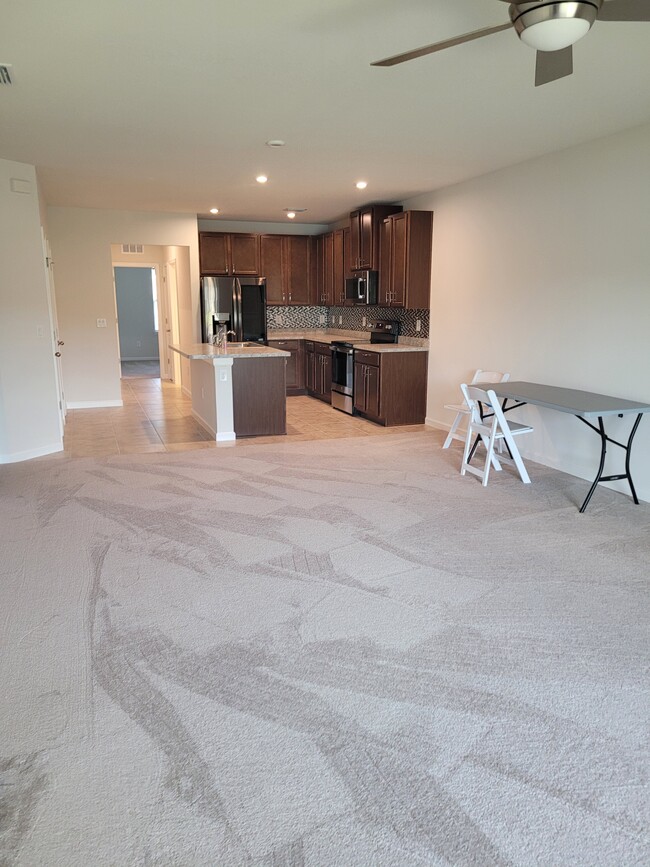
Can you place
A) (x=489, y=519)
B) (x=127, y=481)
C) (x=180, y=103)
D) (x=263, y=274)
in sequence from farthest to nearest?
(x=263, y=274) → (x=127, y=481) → (x=489, y=519) → (x=180, y=103)

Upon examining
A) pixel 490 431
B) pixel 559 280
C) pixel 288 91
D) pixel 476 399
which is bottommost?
pixel 490 431

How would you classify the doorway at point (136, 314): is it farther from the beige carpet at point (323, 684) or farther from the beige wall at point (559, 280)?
the beige carpet at point (323, 684)

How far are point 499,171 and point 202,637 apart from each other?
4941 mm

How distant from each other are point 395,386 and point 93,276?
4.29 m

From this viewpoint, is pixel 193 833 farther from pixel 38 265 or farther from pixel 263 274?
pixel 263 274

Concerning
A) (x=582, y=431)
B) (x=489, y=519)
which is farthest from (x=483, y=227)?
(x=489, y=519)

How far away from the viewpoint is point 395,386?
6828 millimetres

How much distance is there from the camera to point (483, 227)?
5758 millimetres

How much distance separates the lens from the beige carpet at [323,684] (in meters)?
1.61

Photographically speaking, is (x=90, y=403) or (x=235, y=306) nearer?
(x=90, y=403)

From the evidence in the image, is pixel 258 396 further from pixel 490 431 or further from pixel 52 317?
pixel 490 431

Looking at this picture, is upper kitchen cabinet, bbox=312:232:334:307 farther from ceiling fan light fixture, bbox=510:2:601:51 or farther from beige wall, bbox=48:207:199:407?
ceiling fan light fixture, bbox=510:2:601:51

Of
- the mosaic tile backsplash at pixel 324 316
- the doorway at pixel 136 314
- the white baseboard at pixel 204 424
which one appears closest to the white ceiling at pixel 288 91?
the white baseboard at pixel 204 424

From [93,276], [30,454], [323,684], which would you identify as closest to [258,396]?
[30,454]
